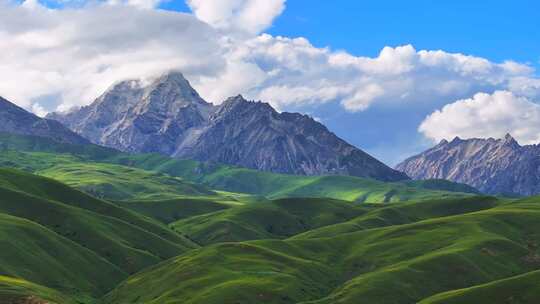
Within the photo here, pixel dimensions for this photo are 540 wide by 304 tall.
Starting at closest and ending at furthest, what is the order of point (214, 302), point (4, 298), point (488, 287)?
point (4, 298) < point (488, 287) < point (214, 302)

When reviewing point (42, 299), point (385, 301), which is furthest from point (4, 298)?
point (385, 301)

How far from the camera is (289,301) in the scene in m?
196

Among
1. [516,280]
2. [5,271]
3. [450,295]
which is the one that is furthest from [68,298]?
[516,280]

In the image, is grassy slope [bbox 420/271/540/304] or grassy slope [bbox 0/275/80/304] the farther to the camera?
grassy slope [bbox 420/271/540/304]

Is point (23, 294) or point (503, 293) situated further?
point (503, 293)

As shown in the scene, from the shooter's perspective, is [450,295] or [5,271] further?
[5,271]

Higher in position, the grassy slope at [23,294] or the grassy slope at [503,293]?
the grassy slope at [23,294]

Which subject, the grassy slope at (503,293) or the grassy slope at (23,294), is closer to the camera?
the grassy slope at (23,294)

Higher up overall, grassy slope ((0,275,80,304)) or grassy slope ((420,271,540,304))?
grassy slope ((0,275,80,304))

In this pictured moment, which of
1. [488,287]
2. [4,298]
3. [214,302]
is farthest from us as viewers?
[214,302]

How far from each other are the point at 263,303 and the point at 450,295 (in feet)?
151

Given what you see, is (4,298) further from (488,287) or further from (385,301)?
(488,287)

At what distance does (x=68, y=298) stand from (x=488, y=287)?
341 ft

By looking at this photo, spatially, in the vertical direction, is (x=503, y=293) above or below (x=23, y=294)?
below
